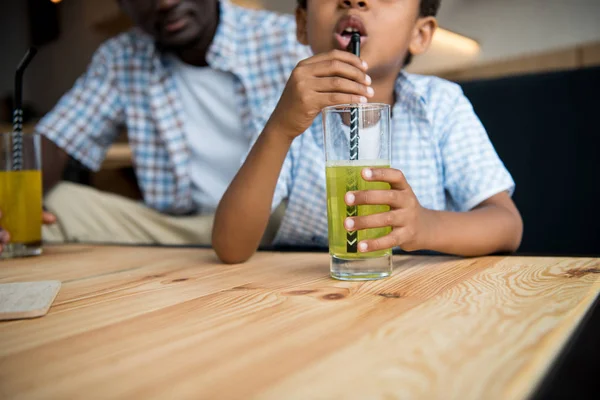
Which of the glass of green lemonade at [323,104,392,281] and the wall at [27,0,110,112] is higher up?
the wall at [27,0,110,112]

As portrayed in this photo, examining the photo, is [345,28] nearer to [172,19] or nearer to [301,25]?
[301,25]

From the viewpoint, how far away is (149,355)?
1.41 ft

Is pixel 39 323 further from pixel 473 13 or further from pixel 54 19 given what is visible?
pixel 54 19

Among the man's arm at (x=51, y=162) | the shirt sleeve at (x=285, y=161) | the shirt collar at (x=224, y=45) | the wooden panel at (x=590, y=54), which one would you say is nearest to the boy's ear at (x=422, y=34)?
the shirt sleeve at (x=285, y=161)

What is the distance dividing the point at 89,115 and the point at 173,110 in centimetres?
28

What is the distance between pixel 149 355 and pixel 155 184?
4.87ft

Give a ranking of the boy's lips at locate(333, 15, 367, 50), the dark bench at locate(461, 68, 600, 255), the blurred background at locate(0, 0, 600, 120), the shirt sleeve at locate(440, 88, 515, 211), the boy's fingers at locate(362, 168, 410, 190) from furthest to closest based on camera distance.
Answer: the blurred background at locate(0, 0, 600, 120) < the dark bench at locate(461, 68, 600, 255) < the shirt sleeve at locate(440, 88, 515, 211) < the boy's lips at locate(333, 15, 367, 50) < the boy's fingers at locate(362, 168, 410, 190)

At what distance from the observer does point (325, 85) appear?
82 centimetres

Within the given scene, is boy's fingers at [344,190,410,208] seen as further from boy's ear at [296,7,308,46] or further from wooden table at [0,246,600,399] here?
boy's ear at [296,7,308,46]

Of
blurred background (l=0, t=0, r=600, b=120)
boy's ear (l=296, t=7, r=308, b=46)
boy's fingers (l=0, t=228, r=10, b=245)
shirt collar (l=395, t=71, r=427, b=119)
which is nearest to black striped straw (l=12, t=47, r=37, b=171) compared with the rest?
boy's fingers (l=0, t=228, r=10, b=245)

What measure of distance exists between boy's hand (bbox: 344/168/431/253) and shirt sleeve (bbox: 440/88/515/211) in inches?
13.6

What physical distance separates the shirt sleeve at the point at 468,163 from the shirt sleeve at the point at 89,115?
114 centimetres

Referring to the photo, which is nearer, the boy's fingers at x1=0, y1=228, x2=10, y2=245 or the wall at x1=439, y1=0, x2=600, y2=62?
the boy's fingers at x1=0, y1=228, x2=10, y2=245

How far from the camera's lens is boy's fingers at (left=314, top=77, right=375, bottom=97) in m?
0.81
